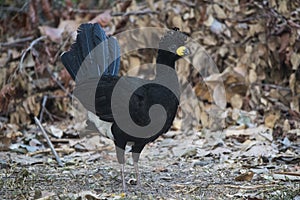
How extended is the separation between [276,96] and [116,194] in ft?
11.2

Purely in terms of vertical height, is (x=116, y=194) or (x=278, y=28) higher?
(x=278, y=28)

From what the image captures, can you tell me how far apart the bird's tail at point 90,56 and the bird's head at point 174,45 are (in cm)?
58

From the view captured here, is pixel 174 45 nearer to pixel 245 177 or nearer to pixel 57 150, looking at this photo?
pixel 245 177

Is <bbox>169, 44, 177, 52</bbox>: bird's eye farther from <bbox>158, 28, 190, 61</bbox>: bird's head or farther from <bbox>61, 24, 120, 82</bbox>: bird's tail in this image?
<bbox>61, 24, 120, 82</bbox>: bird's tail

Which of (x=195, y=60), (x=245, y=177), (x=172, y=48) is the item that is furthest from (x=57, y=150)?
(x=195, y=60)

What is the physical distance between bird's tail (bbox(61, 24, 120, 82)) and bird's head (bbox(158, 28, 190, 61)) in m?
0.58

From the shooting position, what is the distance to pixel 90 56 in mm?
4184

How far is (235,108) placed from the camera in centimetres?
628

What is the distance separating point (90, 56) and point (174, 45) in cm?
74

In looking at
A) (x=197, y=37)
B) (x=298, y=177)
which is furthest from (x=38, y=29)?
(x=298, y=177)

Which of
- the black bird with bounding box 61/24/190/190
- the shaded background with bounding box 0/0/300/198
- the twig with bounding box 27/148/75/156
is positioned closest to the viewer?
the black bird with bounding box 61/24/190/190

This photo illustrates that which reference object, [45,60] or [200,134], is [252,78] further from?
[45,60]

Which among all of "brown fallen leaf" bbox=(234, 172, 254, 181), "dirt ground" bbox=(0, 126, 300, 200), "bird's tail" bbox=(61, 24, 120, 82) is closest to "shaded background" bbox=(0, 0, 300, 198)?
"dirt ground" bbox=(0, 126, 300, 200)

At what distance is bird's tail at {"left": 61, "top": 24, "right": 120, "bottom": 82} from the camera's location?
13.5ft
